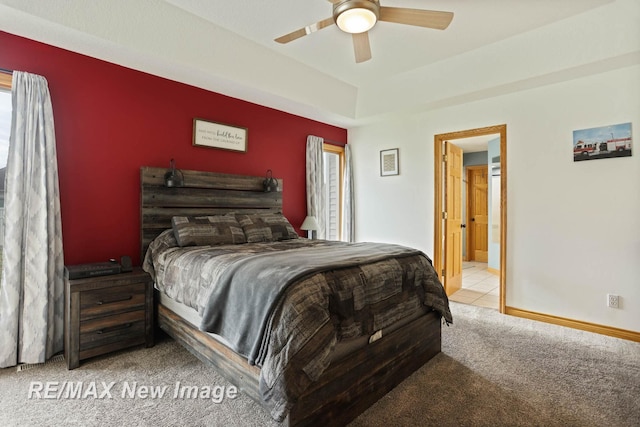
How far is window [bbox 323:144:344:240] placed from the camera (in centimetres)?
535

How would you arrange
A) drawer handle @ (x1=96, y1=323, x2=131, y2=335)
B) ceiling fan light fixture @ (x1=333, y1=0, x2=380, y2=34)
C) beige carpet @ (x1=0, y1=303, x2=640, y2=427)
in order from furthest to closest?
drawer handle @ (x1=96, y1=323, x2=131, y2=335) < ceiling fan light fixture @ (x1=333, y1=0, x2=380, y2=34) < beige carpet @ (x1=0, y1=303, x2=640, y2=427)

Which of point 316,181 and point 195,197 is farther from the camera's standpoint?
point 316,181

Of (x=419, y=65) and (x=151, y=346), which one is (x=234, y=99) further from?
(x=151, y=346)

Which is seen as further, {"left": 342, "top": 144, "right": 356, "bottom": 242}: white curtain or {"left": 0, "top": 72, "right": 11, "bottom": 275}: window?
{"left": 342, "top": 144, "right": 356, "bottom": 242}: white curtain

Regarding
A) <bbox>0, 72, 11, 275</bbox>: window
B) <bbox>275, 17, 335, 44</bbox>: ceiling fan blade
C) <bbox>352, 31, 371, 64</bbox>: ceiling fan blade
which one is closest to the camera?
<bbox>275, 17, 335, 44</bbox>: ceiling fan blade

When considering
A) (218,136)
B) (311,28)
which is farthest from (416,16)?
(218,136)

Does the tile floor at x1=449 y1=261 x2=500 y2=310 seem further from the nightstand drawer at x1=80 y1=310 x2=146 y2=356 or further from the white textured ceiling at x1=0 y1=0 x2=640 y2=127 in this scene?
the nightstand drawer at x1=80 y1=310 x2=146 y2=356

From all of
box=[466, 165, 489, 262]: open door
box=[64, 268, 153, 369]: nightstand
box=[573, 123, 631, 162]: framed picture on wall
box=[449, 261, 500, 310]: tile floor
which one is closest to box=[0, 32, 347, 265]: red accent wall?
box=[64, 268, 153, 369]: nightstand

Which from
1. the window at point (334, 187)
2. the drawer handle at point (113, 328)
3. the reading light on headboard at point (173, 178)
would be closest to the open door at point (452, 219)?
the window at point (334, 187)

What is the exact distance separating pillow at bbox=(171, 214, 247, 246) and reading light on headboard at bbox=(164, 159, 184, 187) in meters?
0.35

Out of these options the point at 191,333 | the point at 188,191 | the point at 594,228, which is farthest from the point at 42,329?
the point at 594,228

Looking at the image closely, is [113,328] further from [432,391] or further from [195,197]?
[432,391]

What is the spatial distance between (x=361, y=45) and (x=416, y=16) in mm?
469

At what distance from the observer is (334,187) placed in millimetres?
5445
